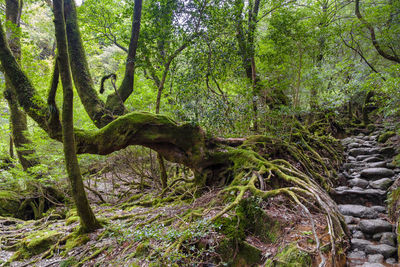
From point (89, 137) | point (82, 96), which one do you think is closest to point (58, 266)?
point (89, 137)

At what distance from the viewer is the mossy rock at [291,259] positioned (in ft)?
8.82

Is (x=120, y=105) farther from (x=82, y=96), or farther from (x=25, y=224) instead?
(x=25, y=224)

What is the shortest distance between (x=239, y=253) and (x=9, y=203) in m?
8.98

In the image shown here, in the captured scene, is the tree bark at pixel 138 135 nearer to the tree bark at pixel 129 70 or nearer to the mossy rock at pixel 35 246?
the tree bark at pixel 129 70

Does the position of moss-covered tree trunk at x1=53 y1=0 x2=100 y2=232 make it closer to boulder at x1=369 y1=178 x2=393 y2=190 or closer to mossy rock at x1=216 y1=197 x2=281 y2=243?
mossy rock at x1=216 y1=197 x2=281 y2=243

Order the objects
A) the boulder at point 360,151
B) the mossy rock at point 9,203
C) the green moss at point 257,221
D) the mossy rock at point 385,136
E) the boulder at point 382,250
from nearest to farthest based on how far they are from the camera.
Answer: the boulder at point 382,250
the green moss at point 257,221
the mossy rock at point 9,203
the boulder at point 360,151
the mossy rock at point 385,136

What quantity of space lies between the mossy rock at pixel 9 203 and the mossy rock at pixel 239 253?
27.9 feet

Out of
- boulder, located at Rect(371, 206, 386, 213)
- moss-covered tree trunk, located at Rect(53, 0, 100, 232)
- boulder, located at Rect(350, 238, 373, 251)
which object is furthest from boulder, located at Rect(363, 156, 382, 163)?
moss-covered tree trunk, located at Rect(53, 0, 100, 232)

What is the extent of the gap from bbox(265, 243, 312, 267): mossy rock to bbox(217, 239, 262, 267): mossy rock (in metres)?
0.32

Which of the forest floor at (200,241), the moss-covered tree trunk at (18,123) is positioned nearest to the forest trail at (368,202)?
the forest floor at (200,241)

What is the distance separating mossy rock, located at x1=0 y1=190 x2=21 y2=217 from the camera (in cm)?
761

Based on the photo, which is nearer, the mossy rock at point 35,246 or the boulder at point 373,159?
the mossy rock at point 35,246

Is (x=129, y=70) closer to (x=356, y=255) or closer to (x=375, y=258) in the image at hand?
(x=356, y=255)

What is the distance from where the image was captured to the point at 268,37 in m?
7.51
